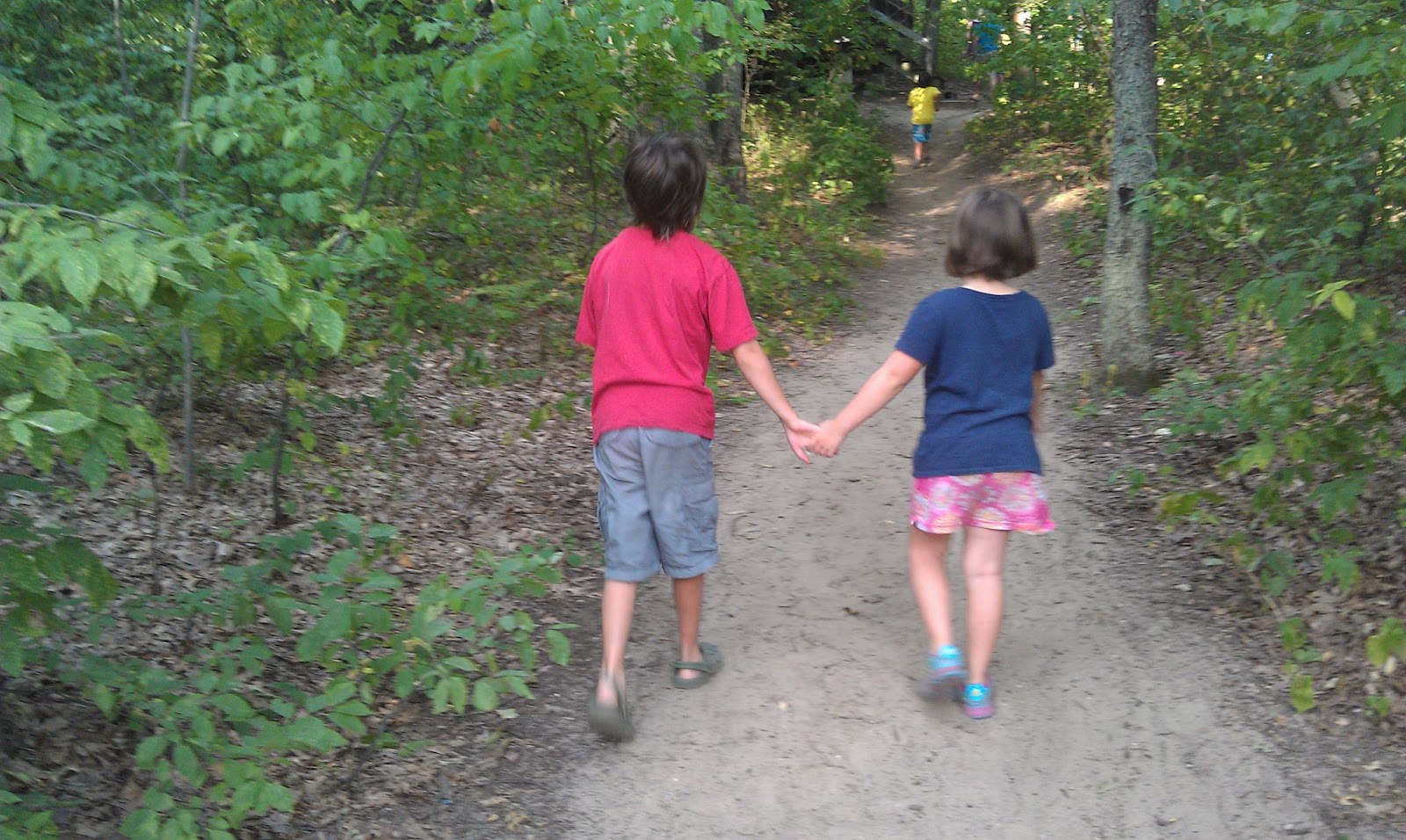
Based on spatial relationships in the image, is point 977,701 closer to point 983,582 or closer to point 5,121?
point 983,582

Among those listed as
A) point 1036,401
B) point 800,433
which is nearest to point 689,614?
point 800,433

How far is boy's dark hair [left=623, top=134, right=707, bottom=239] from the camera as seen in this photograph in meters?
3.69

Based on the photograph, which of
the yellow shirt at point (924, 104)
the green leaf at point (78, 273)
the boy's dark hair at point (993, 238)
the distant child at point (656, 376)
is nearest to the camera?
the green leaf at point (78, 273)

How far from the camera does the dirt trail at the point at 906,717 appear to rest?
3.65 m

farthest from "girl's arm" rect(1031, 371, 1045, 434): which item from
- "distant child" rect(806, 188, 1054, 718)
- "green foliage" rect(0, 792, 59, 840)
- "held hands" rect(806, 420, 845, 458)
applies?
"green foliage" rect(0, 792, 59, 840)

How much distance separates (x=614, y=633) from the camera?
3.88m

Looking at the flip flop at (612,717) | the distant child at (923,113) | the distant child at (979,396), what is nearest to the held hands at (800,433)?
the distant child at (979,396)

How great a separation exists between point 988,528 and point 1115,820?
1.04 m

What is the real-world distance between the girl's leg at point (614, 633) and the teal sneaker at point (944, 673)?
1.13m

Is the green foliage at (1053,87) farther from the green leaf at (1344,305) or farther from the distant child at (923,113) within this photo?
the green leaf at (1344,305)

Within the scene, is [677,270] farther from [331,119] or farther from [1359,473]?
[1359,473]

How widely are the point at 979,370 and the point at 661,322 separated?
112 cm

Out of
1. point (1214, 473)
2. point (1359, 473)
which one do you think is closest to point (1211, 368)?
point (1214, 473)

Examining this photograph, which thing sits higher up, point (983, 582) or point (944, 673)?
point (983, 582)
